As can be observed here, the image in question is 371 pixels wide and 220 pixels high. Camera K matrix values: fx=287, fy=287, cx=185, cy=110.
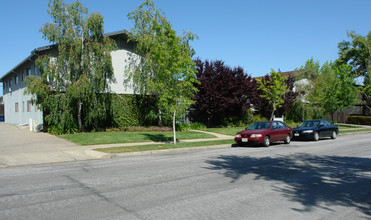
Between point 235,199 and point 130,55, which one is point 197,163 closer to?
point 235,199

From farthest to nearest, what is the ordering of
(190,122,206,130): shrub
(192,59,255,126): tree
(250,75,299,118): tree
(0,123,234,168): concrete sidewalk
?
(250,75,299,118): tree, (190,122,206,130): shrub, (192,59,255,126): tree, (0,123,234,168): concrete sidewalk

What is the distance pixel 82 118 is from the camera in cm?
2050

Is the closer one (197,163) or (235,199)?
(235,199)

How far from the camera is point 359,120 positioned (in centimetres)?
4156

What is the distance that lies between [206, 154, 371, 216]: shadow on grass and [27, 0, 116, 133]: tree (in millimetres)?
11879

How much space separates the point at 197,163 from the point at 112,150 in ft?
14.8

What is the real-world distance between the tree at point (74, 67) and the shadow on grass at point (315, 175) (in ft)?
39.0

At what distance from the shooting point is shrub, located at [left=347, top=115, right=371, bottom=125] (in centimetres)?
4031

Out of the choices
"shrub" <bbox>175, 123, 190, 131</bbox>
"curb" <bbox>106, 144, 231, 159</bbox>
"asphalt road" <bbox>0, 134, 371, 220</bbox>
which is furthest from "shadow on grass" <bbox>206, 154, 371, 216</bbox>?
"shrub" <bbox>175, 123, 190, 131</bbox>

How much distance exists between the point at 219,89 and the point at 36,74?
50.3 feet

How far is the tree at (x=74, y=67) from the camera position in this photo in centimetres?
1823

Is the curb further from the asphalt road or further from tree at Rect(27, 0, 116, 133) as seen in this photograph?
tree at Rect(27, 0, 116, 133)

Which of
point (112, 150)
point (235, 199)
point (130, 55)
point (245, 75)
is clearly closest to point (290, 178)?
point (235, 199)

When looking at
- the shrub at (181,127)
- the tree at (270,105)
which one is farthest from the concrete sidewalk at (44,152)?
the tree at (270,105)
